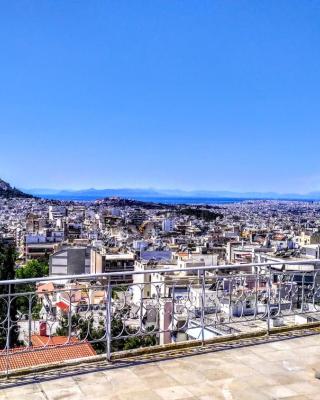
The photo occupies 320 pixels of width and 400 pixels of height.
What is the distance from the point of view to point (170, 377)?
411 cm

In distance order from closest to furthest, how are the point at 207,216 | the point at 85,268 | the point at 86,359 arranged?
the point at 86,359
the point at 85,268
the point at 207,216

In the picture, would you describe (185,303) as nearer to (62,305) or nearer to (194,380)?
(194,380)

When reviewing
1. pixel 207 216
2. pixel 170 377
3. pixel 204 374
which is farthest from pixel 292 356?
pixel 207 216

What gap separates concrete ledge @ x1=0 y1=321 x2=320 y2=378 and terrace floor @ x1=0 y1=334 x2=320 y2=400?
0.41 ft

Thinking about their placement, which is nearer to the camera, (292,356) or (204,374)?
(204,374)

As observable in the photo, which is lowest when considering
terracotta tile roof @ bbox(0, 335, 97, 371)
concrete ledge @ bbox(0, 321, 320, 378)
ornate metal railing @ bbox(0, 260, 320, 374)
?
terracotta tile roof @ bbox(0, 335, 97, 371)

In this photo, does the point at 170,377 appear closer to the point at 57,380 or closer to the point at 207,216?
the point at 57,380

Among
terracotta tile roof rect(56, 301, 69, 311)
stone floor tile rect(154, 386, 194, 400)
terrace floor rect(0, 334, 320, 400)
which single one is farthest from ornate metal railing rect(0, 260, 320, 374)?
stone floor tile rect(154, 386, 194, 400)

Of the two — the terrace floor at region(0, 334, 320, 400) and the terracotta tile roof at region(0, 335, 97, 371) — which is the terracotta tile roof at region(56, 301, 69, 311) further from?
the terrace floor at region(0, 334, 320, 400)

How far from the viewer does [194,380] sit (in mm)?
4031

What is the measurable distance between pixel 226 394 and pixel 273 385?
0.45m

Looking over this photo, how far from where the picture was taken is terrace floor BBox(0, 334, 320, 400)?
12.3 ft

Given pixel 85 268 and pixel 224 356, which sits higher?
pixel 224 356

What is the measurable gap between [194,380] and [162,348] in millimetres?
798
